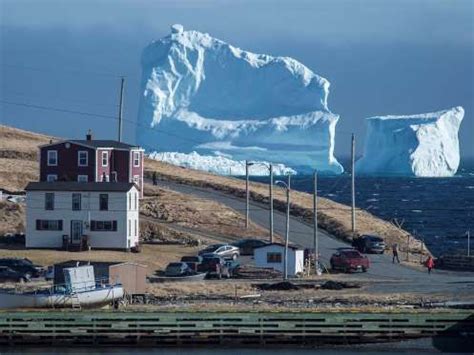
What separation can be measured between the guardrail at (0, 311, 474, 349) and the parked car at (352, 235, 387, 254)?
24570mm

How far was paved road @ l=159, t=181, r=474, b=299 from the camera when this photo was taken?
47.3m

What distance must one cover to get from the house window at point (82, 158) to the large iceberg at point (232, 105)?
2998 inches

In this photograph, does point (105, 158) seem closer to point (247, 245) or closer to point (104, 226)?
point (104, 226)

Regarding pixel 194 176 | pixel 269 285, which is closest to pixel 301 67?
pixel 194 176

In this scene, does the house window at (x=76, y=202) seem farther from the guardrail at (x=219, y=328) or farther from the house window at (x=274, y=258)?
the guardrail at (x=219, y=328)

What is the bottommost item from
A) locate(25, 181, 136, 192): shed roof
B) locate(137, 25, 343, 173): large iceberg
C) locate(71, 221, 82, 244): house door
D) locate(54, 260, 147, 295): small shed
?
locate(54, 260, 147, 295): small shed

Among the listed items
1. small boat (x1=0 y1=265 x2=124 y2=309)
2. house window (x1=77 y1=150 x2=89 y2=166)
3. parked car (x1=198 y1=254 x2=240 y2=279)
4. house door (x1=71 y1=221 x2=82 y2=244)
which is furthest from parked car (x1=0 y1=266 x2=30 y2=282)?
house window (x1=77 y1=150 x2=89 y2=166)

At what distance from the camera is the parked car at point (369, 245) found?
199ft

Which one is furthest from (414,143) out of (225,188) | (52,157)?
(52,157)

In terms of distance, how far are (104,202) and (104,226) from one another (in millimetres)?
1000

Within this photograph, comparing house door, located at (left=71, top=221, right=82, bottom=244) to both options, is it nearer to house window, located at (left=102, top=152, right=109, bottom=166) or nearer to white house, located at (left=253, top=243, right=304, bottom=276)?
white house, located at (left=253, top=243, right=304, bottom=276)

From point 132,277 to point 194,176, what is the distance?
45.4 m

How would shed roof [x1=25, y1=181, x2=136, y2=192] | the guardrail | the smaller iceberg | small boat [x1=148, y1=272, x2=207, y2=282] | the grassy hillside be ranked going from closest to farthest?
the guardrail, small boat [x1=148, y1=272, x2=207, y2=282], shed roof [x1=25, y1=181, x2=136, y2=192], the grassy hillside, the smaller iceberg

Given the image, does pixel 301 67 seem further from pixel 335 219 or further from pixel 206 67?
pixel 335 219
